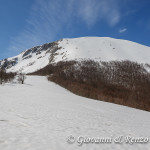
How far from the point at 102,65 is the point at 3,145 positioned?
283ft

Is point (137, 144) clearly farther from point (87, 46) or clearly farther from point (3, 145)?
point (87, 46)

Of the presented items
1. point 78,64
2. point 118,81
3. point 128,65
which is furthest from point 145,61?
point 78,64

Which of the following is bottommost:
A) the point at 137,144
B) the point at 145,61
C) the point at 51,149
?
the point at 137,144

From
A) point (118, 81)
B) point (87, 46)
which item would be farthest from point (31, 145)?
point (87, 46)

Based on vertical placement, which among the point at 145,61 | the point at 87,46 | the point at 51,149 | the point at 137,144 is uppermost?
the point at 87,46

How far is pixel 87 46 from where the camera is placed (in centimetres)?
12406

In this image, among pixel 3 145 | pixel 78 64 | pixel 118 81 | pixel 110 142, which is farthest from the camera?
pixel 78 64

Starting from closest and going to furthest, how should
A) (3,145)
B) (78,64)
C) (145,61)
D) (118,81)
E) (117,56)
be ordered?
(3,145), (118,81), (78,64), (145,61), (117,56)

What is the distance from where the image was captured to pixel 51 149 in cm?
344

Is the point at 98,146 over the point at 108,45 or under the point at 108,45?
under

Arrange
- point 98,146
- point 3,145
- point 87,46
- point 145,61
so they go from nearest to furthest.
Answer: point 3,145
point 98,146
point 145,61
point 87,46

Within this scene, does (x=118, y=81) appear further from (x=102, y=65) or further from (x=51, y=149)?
(x=51, y=149)

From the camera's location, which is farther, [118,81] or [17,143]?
[118,81]

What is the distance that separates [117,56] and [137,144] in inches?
4125
